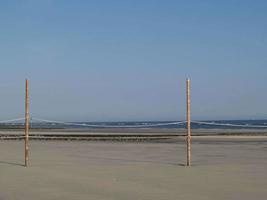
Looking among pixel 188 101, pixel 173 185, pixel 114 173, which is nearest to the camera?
pixel 173 185

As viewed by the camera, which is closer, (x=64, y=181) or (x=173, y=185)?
(x=173, y=185)

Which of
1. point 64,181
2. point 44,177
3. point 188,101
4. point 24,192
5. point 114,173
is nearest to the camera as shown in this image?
point 24,192

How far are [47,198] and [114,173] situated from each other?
13.6ft

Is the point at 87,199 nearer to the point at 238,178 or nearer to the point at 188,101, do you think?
the point at 238,178

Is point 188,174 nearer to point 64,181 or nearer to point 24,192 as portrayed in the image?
point 64,181

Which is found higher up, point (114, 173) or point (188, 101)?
point (188, 101)

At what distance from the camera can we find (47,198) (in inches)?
376

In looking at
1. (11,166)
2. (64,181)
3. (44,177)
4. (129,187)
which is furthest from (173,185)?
(11,166)

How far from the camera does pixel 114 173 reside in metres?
13.6

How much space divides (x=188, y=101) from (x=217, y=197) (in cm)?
558

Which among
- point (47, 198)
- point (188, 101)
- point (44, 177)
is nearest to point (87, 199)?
point (47, 198)

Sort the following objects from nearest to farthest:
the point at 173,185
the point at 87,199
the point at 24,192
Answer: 1. the point at 87,199
2. the point at 24,192
3. the point at 173,185

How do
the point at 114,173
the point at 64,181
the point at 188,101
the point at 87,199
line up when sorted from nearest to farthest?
the point at 87,199 < the point at 64,181 < the point at 114,173 < the point at 188,101

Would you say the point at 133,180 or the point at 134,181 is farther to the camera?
the point at 133,180
